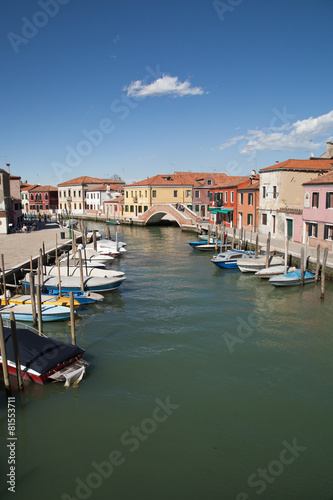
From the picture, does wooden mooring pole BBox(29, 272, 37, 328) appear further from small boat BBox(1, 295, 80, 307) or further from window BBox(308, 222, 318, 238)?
window BBox(308, 222, 318, 238)

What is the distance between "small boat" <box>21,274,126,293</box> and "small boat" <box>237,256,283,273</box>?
7772 millimetres

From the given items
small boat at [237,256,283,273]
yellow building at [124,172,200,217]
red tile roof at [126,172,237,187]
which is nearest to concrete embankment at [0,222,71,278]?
small boat at [237,256,283,273]

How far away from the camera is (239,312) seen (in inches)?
579

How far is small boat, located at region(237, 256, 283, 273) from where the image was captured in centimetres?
2118

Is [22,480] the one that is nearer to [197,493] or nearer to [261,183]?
[197,493]

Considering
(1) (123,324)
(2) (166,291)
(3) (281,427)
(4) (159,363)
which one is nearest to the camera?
(3) (281,427)

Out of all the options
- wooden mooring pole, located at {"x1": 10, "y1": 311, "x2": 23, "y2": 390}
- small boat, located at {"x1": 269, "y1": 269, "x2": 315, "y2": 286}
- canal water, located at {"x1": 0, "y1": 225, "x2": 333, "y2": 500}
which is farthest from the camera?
small boat, located at {"x1": 269, "y1": 269, "x2": 315, "y2": 286}

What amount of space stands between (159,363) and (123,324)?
10.8ft

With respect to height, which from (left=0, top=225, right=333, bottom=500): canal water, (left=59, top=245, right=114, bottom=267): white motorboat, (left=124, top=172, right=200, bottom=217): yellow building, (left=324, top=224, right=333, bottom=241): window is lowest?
(left=0, top=225, right=333, bottom=500): canal water

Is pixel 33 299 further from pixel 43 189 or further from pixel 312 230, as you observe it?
pixel 43 189

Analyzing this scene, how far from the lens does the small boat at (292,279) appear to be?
17.9 m

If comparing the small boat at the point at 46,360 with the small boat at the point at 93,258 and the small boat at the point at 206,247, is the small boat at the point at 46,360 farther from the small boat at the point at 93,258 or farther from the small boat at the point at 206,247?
the small boat at the point at 206,247

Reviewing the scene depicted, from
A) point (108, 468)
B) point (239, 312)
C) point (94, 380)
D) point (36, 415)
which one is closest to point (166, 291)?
point (239, 312)

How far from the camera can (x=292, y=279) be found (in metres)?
17.9
